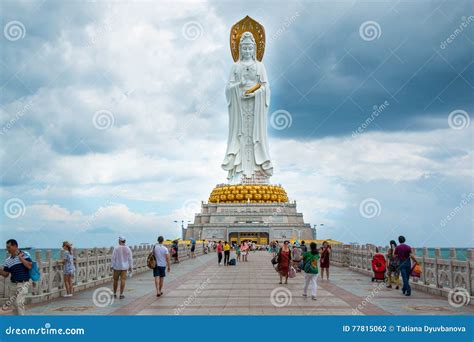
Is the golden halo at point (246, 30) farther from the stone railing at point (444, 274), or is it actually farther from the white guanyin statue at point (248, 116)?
the stone railing at point (444, 274)

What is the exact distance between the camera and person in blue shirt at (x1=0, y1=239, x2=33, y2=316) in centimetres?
831

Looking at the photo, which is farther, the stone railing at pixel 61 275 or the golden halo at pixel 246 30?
the golden halo at pixel 246 30

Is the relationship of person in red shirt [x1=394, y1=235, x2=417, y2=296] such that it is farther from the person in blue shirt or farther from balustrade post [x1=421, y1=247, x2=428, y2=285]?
the person in blue shirt

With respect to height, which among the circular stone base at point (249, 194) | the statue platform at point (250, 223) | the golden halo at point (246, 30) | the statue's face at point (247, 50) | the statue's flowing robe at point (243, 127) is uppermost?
the golden halo at point (246, 30)

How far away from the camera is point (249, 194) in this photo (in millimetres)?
52000

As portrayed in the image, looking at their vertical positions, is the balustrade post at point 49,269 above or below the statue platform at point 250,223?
below

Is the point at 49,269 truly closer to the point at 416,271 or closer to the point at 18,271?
the point at 18,271

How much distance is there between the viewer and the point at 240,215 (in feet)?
166

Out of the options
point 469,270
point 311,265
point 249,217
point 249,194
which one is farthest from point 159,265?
point 249,194

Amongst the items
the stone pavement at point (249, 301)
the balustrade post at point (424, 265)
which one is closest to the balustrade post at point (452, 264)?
the stone pavement at point (249, 301)

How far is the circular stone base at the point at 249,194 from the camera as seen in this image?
171ft

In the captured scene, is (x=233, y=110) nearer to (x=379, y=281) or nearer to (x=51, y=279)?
(x=379, y=281)

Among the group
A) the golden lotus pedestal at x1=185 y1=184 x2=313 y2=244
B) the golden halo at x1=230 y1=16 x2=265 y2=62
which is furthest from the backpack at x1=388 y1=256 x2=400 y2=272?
the golden halo at x1=230 y1=16 x2=265 y2=62

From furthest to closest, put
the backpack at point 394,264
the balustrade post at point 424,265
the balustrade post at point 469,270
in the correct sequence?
the backpack at point 394,264
the balustrade post at point 424,265
the balustrade post at point 469,270
